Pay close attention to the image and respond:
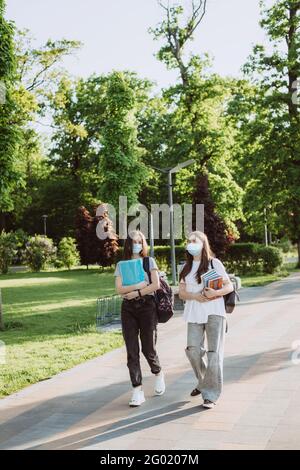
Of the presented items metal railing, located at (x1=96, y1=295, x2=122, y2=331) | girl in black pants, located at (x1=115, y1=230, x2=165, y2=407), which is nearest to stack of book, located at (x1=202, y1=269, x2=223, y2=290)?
girl in black pants, located at (x1=115, y1=230, x2=165, y2=407)

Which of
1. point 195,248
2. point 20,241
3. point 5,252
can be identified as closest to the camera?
point 195,248

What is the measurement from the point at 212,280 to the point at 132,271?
3.26 feet

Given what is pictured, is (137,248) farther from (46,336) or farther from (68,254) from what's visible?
(68,254)

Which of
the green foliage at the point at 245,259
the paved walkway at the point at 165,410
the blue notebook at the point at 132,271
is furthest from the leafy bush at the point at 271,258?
the blue notebook at the point at 132,271

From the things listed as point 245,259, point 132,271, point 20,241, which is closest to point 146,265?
point 132,271

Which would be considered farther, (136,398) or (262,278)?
(262,278)

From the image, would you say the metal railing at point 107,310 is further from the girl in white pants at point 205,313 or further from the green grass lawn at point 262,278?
the green grass lawn at point 262,278

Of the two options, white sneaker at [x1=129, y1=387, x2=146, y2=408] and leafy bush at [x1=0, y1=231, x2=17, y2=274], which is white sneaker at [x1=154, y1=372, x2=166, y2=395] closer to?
white sneaker at [x1=129, y1=387, x2=146, y2=408]

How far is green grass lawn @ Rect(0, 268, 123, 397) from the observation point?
9445mm

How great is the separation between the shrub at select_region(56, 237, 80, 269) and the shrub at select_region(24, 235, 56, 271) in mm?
786

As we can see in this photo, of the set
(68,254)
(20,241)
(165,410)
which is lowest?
(165,410)

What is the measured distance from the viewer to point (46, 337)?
1310 centimetres
